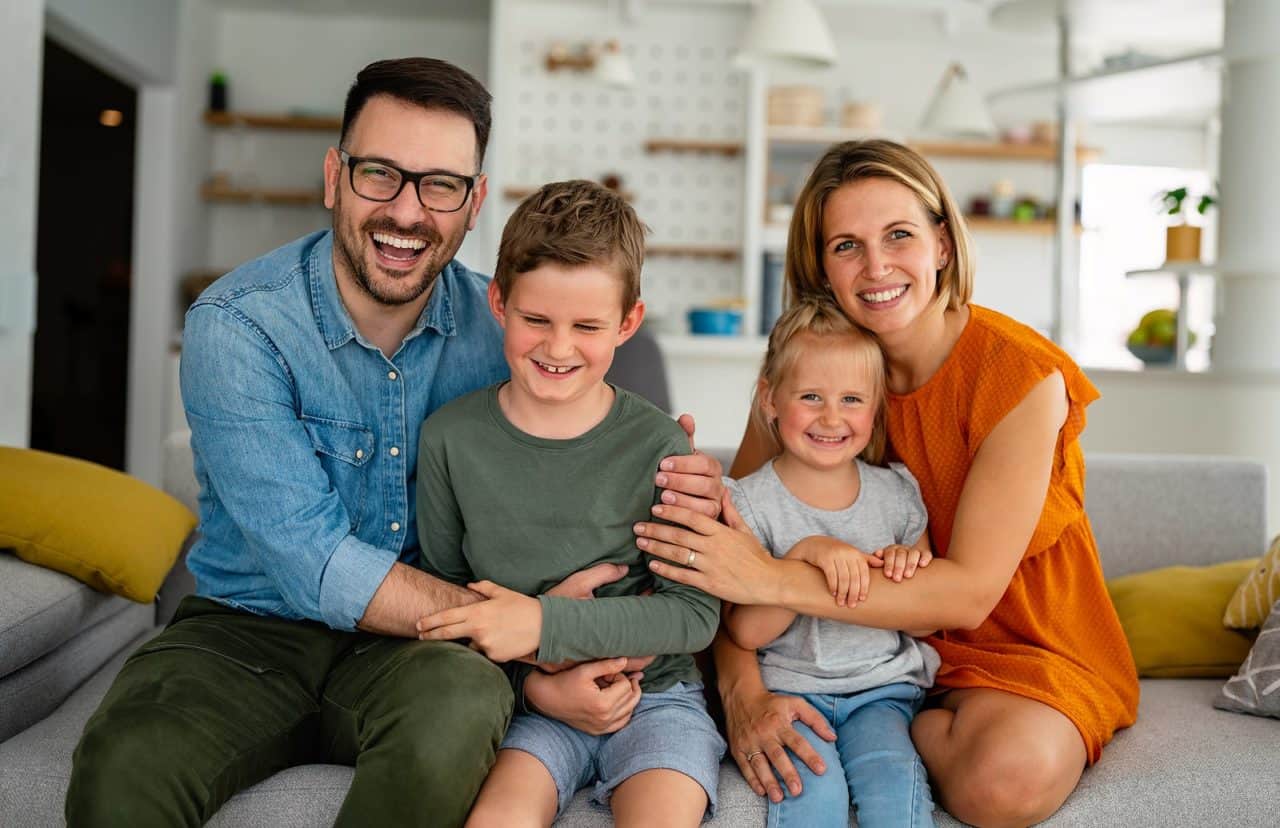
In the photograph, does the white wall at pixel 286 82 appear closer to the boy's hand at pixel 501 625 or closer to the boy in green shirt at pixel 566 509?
the boy in green shirt at pixel 566 509

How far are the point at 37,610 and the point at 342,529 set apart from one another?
537mm

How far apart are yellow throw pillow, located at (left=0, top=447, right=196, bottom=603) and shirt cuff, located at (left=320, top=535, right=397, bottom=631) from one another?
55cm

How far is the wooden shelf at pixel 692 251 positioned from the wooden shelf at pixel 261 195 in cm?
196

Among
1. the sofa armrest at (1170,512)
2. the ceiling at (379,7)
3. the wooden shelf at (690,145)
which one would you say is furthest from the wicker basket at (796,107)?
the sofa armrest at (1170,512)

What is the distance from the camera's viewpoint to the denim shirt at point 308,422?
1551mm

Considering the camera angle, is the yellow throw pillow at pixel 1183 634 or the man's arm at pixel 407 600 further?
the yellow throw pillow at pixel 1183 634

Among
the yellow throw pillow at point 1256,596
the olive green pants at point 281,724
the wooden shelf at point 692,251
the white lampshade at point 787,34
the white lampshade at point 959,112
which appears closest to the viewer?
the olive green pants at point 281,724

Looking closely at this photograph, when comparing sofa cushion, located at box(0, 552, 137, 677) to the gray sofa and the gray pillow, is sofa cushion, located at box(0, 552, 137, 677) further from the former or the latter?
the gray pillow

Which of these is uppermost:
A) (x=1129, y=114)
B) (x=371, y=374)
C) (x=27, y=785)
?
(x=1129, y=114)

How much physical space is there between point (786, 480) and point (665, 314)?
517 centimetres

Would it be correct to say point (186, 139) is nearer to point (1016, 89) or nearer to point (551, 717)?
point (1016, 89)

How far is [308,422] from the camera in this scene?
1659 mm

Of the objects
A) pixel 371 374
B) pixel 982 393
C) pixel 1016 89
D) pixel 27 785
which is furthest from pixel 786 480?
pixel 1016 89

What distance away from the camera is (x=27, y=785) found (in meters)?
1.49
